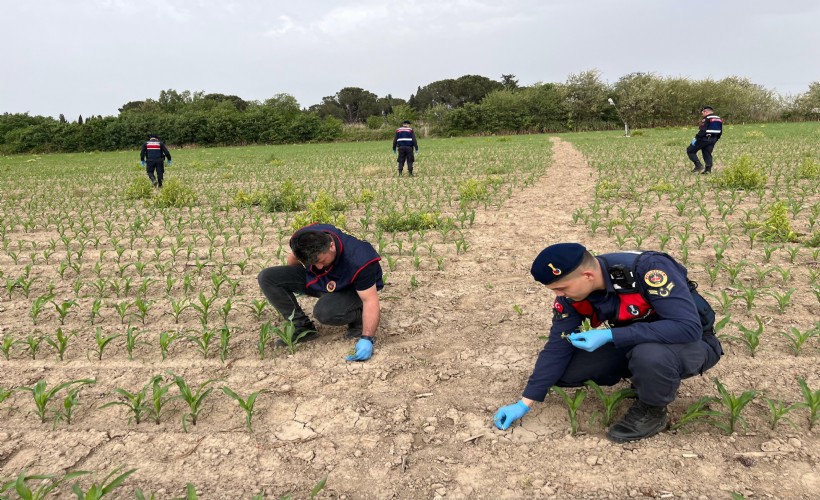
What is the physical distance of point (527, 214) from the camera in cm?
834

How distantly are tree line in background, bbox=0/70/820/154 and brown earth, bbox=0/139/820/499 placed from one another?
46362mm

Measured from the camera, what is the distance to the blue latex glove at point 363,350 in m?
3.70

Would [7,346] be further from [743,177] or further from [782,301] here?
[743,177]

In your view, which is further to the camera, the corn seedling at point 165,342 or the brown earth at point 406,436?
the corn seedling at point 165,342

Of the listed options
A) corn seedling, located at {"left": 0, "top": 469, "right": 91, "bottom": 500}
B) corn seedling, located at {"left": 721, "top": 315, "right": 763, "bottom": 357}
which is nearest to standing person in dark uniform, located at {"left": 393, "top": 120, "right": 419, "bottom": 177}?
corn seedling, located at {"left": 721, "top": 315, "right": 763, "bottom": 357}

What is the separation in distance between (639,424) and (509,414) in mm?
678

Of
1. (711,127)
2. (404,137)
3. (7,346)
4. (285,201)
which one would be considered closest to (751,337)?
(7,346)

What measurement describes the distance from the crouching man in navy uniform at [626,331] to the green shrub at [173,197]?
861 centimetres

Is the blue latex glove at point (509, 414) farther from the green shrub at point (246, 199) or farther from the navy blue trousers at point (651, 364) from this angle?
the green shrub at point (246, 199)

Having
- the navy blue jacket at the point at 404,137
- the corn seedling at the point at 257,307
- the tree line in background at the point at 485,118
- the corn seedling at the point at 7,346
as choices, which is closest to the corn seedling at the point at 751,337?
the corn seedling at the point at 257,307

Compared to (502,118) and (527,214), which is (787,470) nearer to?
(527,214)

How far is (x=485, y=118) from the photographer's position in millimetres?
52031

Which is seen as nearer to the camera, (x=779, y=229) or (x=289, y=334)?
(x=289, y=334)

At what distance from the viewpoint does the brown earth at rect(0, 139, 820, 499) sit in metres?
2.51
